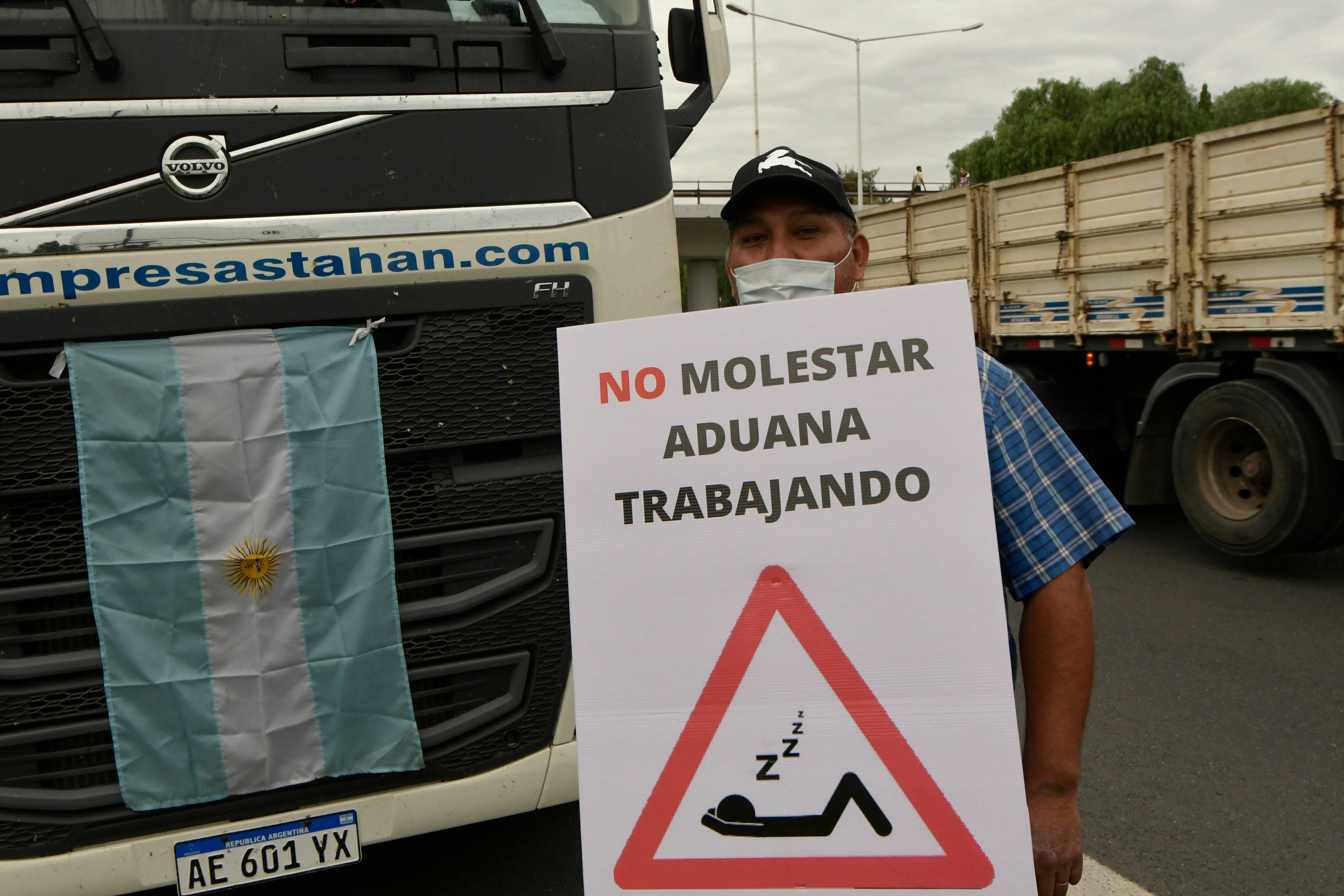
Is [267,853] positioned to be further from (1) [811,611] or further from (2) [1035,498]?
(2) [1035,498]

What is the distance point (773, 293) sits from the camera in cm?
205

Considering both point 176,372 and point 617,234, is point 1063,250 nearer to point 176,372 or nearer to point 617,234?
point 617,234

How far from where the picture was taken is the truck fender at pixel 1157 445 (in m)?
7.32

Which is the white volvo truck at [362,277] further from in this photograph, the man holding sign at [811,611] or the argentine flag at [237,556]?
the man holding sign at [811,611]

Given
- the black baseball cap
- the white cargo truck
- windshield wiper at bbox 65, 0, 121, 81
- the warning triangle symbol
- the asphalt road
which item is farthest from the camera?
the white cargo truck

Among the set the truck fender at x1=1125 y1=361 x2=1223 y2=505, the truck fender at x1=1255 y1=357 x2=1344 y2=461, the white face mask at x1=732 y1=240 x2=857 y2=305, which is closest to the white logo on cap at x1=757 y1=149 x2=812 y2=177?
the white face mask at x1=732 y1=240 x2=857 y2=305

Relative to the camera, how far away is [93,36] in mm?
2490

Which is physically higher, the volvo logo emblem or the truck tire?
the volvo logo emblem

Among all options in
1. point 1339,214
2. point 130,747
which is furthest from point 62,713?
point 1339,214

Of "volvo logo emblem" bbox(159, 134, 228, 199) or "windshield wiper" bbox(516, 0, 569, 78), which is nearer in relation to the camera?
"volvo logo emblem" bbox(159, 134, 228, 199)

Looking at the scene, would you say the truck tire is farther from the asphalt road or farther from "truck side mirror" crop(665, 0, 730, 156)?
"truck side mirror" crop(665, 0, 730, 156)

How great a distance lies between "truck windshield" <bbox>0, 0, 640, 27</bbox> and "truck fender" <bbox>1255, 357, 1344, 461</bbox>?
4.87 meters

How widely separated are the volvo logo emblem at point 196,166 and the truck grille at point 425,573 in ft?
1.62

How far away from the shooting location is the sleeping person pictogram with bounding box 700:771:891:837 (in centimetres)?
154
